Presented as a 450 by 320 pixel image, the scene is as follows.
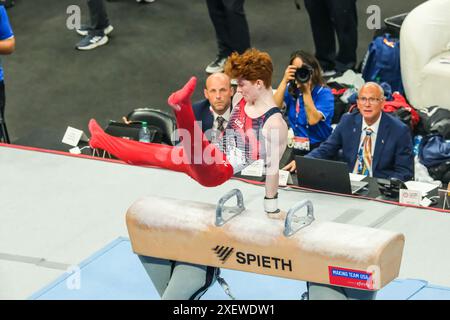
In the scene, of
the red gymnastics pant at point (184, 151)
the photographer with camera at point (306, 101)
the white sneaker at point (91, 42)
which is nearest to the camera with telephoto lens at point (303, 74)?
the photographer with camera at point (306, 101)

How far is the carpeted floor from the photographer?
7.93 m

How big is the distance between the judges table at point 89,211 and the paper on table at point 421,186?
23cm

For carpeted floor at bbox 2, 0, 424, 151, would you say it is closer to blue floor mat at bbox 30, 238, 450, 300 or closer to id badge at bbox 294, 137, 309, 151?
id badge at bbox 294, 137, 309, 151

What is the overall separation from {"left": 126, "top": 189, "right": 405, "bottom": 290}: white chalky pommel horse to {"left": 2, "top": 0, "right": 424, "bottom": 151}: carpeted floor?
3455 millimetres

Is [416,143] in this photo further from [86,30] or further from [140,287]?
[86,30]

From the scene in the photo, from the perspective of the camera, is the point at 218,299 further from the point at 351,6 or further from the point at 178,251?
the point at 351,6

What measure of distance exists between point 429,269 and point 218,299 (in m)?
1.06

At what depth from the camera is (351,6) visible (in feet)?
25.0

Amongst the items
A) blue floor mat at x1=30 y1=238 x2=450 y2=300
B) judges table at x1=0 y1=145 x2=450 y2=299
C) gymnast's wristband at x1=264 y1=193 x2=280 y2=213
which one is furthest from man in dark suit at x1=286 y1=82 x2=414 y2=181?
gymnast's wristband at x1=264 y1=193 x2=280 y2=213

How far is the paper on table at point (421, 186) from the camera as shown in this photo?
5.42 metres

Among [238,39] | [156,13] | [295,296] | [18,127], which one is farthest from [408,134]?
[156,13]

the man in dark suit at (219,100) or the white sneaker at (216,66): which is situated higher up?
the man in dark suit at (219,100)

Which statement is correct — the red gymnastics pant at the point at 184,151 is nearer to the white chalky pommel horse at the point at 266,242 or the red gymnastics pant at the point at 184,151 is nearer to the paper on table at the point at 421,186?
the white chalky pommel horse at the point at 266,242
